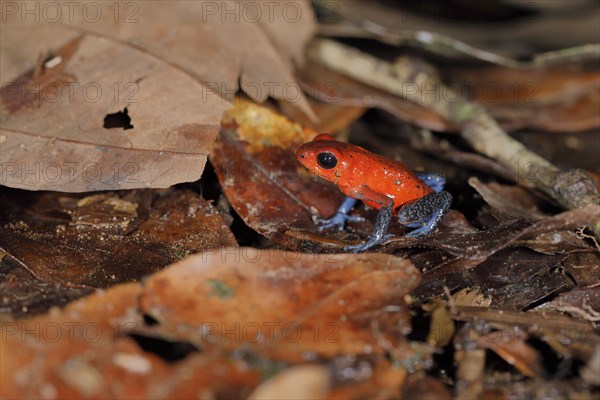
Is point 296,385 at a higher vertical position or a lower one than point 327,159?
lower

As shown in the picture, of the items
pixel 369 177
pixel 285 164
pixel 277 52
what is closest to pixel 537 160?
pixel 369 177

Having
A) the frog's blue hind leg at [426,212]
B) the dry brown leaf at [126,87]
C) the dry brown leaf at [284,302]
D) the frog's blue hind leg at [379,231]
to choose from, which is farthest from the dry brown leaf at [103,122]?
the frog's blue hind leg at [426,212]

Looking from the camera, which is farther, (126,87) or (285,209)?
(126,87)

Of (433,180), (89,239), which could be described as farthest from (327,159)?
(89,239)

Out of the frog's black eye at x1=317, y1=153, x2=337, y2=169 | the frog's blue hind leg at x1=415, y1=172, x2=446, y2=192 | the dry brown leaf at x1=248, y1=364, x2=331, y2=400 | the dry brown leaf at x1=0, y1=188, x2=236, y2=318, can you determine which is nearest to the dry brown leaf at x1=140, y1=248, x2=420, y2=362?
the dry brown leaf at x1=248, y1=364, x2=331, y2=400

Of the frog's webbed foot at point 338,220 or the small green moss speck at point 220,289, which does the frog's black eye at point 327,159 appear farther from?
the small green moss speck at point 220,289

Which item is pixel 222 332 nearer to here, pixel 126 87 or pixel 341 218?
pixel 341 218
